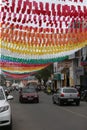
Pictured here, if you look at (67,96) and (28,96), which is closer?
(67,96)

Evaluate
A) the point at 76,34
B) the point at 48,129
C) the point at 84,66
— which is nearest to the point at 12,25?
the point at 76,34

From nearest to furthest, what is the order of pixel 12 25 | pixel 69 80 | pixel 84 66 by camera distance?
pixel 12 25 < pixel 84 66 < pixel 69 80

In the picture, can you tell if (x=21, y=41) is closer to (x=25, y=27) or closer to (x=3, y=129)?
(x=25, y=27)

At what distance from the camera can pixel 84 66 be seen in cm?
5775

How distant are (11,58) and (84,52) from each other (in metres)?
15.5

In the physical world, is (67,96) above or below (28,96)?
below

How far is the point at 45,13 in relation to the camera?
63.9 ft

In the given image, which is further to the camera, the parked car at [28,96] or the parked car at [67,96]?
the parked car at [28,96]

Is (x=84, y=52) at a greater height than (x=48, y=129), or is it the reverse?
(x=84, y=52)

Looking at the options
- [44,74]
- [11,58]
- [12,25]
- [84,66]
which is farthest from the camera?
[44,74]

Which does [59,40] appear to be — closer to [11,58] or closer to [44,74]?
[11,58]

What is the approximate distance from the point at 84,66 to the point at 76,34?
25.5m

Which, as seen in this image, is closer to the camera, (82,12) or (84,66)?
(82,12)

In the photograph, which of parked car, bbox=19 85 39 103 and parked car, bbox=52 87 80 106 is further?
parked car, bbox=19 85 39 103
